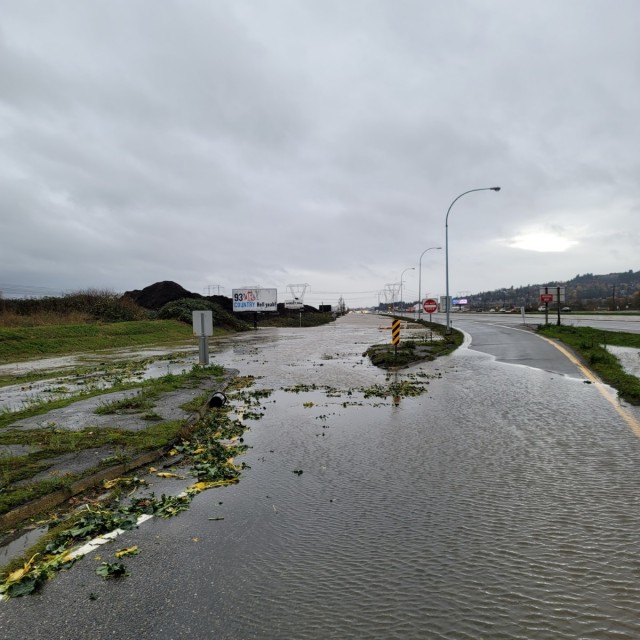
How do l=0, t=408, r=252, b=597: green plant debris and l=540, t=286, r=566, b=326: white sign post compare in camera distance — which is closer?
l=0, t=408, r=252, b=597: green plant debris

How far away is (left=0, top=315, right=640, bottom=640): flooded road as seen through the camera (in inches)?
119

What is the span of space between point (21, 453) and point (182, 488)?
2.98 meters

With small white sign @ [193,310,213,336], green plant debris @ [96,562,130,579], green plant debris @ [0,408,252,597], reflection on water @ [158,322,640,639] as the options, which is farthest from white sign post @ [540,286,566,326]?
green plant debris @ [96,562,130,579]

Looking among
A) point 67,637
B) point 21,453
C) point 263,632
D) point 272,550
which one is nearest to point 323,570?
point 272,550

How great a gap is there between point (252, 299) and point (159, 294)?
1817cm

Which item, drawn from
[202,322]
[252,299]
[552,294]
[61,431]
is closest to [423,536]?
[61,431]

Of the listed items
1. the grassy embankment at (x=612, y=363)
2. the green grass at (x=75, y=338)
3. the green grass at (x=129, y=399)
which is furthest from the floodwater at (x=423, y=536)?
the green grass at (x=75, y=338)

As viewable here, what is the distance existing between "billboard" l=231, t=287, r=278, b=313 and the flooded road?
190 ft

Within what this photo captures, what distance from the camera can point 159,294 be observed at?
74000 mm

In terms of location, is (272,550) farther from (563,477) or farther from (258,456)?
(563,477)

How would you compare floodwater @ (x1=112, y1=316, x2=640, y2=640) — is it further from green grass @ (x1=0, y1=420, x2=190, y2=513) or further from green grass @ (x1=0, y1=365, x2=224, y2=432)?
green grass @ (x1=0, y1=365, x2=224, y2=432)

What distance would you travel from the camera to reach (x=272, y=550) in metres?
3.97

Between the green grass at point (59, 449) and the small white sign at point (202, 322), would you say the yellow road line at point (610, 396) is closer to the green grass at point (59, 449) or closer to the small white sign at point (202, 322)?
the green grass at point (59, 449)

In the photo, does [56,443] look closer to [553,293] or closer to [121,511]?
[121,511]
